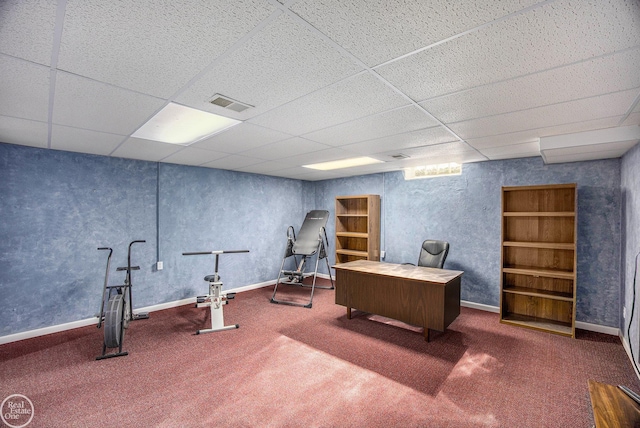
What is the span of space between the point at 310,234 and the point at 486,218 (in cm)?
291

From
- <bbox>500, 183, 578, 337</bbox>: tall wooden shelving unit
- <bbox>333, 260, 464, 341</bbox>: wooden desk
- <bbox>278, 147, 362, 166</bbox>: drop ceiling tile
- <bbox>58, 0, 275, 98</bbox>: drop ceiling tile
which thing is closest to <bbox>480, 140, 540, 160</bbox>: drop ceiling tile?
<bbox>500, 183, 578, 337</bbox>: tall wooden shelving unit

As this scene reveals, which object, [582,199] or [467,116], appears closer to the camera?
[467,116]

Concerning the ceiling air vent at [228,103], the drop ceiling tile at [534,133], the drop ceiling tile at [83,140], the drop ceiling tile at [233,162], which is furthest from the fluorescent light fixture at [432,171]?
the drop ceiling tile at [83,140]

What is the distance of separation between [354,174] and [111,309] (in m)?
4.47

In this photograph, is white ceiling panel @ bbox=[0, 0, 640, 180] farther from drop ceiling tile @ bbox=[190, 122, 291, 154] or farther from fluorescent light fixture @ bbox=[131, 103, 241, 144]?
fluorescent light fixture @ bbox=[131, 103, 241, 144]

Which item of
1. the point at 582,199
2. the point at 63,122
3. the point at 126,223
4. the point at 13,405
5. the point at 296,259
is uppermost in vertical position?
the point at 63,122

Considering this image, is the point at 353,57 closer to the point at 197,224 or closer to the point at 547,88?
the point at 547,88

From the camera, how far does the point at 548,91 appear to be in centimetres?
184

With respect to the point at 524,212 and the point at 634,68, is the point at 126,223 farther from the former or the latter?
the point at 524,212

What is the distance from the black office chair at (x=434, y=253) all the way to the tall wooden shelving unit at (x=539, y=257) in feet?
2.50

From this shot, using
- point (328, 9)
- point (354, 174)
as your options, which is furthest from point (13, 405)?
point (354, 174)

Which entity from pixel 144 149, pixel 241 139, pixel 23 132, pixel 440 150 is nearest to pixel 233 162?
pixel 144 149

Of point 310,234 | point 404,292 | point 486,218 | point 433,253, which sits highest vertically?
point 486,218

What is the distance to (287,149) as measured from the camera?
3.54 meters
